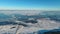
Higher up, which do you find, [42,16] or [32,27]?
[42,16]

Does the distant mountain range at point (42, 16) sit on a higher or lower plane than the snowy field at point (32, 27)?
higher

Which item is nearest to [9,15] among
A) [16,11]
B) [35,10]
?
[16,11]

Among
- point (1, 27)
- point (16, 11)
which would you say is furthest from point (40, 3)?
point (1, 27)

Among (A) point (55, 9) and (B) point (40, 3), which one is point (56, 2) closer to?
(A) point (55, 9)

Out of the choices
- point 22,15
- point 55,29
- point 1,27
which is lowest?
point 55,29

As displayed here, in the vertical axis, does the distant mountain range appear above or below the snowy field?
above

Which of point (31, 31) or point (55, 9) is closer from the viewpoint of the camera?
point (31, 31)

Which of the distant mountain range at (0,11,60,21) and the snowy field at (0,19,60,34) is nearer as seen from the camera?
the snowy field at (0,19,60,34)

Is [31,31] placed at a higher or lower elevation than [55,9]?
lower

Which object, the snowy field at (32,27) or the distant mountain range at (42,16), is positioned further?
the distant mountain range at (42,16)
